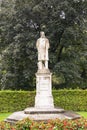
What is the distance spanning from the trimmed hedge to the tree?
205 cm

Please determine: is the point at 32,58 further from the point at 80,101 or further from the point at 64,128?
the point at 64,128

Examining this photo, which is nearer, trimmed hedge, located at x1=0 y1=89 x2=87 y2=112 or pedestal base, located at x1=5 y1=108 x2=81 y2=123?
pedestal base, located at x1=5 y1=108 x2=81 y2=123

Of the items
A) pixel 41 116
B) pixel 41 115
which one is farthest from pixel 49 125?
pixel 41 115

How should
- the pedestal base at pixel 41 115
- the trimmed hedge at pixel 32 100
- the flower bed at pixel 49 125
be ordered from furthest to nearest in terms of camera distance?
the trimmed hedge at pixel 32 100
the pedestal base at pixel 41 115
the flower bed at pixel 49 125

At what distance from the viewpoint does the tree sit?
29.3 m

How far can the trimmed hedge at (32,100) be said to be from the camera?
1063 inches

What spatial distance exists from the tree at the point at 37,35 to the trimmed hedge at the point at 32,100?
2.05 metres

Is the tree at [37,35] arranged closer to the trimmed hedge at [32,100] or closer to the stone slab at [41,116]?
the trimmed hedge at [32,100]

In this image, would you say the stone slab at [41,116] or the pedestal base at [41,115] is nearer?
the stone slab at [41,116]

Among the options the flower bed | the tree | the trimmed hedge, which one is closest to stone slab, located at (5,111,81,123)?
the flower bed

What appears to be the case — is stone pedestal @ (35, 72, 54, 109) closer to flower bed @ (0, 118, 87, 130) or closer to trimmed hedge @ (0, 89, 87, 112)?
flower bed @ (0, 118, 87, 130)

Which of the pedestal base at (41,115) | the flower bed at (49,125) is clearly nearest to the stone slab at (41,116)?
the pedestal base at (41,115)

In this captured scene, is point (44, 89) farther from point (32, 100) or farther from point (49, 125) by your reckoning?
point (32, 100)

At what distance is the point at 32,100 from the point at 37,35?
6091mm
